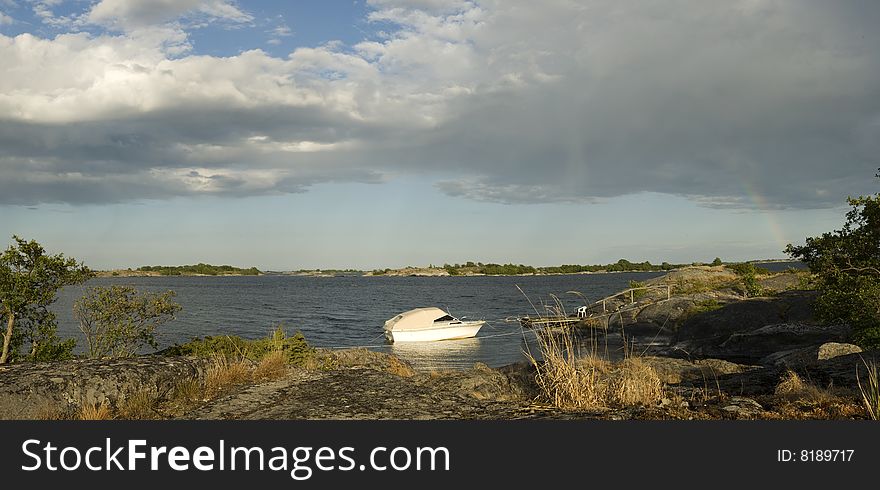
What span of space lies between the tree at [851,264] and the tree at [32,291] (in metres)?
18.2

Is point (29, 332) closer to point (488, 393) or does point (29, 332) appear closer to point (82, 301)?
point (82, 301)

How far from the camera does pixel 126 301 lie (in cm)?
1762

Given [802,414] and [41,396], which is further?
[41,396]

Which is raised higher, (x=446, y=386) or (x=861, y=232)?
(x=861, y=232)

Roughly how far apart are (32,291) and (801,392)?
52.2 feet

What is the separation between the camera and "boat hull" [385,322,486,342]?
168 ft

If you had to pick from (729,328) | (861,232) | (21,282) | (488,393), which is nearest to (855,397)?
(488,393)

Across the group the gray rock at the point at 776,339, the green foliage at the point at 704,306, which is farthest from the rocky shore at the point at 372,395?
the green foliage at the point at 704,306

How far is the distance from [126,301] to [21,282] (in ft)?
12.2

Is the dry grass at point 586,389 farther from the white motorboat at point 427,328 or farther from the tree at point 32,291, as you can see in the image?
the white motorboat at point 427,328

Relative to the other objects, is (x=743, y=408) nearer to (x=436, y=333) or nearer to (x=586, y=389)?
(x=586, y=389)

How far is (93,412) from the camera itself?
723 centimetres

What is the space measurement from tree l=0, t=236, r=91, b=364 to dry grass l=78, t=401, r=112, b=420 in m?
7.90

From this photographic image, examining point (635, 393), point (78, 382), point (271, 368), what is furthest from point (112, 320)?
point (635, 393)
